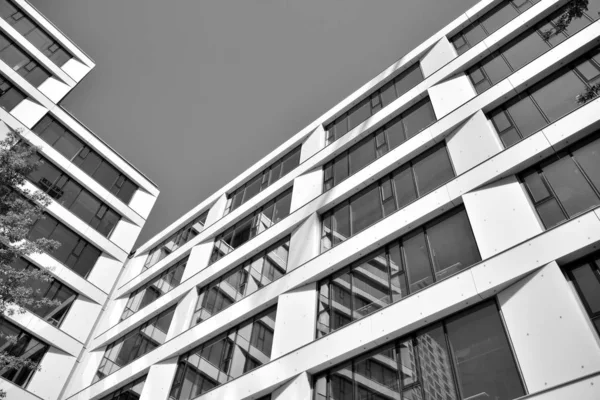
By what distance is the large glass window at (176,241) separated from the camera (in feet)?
95.7

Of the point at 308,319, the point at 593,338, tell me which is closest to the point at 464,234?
the point at 593,338

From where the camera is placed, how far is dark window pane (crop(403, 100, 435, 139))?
19.4m

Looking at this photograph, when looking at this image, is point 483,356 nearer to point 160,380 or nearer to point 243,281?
point 243,281

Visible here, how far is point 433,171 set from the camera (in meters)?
17.0

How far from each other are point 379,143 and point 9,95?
25.4 meters

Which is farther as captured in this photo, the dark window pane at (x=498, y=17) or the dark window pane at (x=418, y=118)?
the dark window pane at (x=498, y=17)

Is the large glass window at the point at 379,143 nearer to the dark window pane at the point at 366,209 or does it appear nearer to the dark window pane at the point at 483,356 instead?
the dark window pane at the point at 366,209

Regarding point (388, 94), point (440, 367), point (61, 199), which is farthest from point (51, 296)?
point (440, 367)

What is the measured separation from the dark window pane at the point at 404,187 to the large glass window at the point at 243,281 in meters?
5.72

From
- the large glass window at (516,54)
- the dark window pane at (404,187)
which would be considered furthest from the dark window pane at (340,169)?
the large glass window at (516,54)

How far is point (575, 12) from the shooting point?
36.1 ft

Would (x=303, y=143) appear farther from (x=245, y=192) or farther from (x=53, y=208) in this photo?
(x=53, y=208)

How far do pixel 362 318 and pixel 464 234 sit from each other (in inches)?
164

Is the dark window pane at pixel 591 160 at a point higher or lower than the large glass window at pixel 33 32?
lower
